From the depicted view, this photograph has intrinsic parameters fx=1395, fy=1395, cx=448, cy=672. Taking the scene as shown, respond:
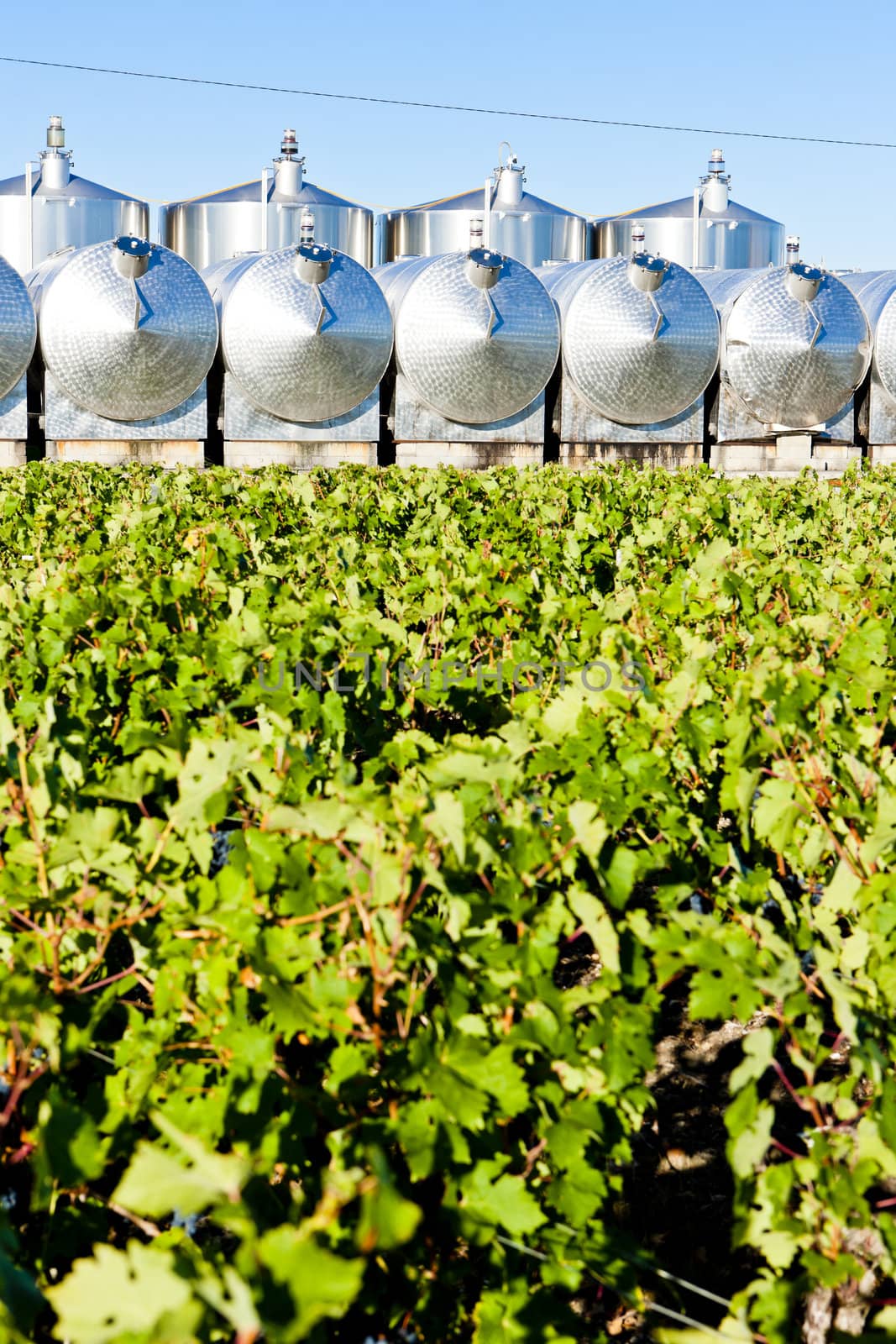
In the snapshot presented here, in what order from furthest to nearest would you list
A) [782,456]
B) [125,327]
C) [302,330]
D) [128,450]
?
[782,456]
[128,450]
[302,330]
[125,327]

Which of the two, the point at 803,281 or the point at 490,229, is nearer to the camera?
the point at 803,281

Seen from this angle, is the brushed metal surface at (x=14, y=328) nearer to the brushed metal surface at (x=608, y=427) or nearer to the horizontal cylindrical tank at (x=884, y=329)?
the brushed metal surface at (x=608, y=427)

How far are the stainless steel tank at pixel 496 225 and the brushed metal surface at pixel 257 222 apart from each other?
0.75 metres

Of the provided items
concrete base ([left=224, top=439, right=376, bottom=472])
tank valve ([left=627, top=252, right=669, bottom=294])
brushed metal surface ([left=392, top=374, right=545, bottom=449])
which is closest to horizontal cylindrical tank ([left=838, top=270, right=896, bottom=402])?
tank valve ([left=627, top=252, right=669, bottom=294])

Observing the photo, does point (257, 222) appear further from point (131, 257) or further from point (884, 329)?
point (884, 329)

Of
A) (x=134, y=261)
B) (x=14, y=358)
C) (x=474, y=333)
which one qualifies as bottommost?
(x=14, y=358)

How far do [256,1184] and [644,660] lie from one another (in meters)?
2.43

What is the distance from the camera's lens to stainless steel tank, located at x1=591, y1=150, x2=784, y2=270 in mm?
30422

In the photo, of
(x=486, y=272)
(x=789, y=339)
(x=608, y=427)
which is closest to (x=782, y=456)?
(x=789, y=339)

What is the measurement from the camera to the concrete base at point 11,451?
19.2 metres

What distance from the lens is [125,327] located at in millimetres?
18516

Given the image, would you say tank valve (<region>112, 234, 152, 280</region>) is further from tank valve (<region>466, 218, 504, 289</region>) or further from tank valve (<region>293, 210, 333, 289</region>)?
tank valve (<region>466, 218, 504, 289</region>)

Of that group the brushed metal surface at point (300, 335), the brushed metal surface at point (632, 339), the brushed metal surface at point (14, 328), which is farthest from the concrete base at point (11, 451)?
the brushed metal surface at point (632, 339)

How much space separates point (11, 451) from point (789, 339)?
1168cm
